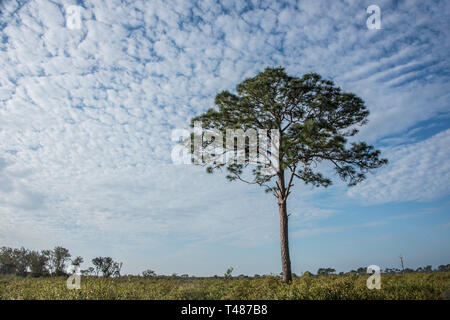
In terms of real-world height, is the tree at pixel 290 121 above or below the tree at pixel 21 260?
above

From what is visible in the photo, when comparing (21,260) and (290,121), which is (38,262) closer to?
(21,260)

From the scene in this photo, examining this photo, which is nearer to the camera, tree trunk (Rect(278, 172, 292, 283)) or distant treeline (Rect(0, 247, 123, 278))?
tree trunk (Rect(278, 172, 292, 283))

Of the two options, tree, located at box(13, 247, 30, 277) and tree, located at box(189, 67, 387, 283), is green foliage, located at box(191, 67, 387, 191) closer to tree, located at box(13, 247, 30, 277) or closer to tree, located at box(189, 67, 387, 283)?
tree, located at box(189, 67, 387, 283)

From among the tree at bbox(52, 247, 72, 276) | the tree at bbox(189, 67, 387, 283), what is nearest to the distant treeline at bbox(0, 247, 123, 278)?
the tree at bbox(52, 247, 72, 276)

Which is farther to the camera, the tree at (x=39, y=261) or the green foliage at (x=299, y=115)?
the tree at (x=39, y=261)

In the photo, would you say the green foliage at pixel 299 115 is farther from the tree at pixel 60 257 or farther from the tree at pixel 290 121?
the tree at pixel 60 257

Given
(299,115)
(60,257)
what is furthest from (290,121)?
(60,257)

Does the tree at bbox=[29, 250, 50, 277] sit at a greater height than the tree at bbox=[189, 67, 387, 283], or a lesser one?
lesser

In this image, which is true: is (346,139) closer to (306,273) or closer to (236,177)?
(236,177)

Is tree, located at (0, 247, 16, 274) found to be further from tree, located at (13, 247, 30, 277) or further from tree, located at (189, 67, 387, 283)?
tree, located at (189, 67, 387, 283)

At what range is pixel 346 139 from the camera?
1509 centimetres

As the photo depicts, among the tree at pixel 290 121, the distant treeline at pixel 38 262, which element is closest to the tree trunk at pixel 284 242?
the tree at pixel 290 121
